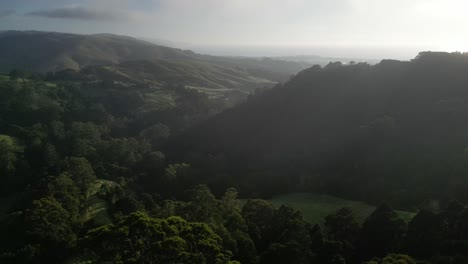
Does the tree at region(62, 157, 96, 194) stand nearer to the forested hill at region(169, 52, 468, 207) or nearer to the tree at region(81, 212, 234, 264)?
the forested hill at region(169, 52, 468, 207)

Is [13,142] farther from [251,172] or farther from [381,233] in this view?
[381,233]

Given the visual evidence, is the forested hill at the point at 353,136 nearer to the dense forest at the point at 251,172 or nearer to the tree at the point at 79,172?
the dense forest at the point at 251,172

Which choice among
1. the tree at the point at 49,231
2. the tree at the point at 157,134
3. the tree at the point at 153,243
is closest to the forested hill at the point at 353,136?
the tree at the point at 157,134

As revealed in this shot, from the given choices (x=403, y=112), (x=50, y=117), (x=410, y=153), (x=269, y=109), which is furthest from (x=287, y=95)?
(x=50, y=117)

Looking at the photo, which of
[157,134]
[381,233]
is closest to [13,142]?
[157,134]

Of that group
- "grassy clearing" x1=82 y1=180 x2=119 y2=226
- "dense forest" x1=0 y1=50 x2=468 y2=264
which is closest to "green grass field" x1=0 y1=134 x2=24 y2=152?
"dense forest" x1=0 y1=50 x2=468 y2=264

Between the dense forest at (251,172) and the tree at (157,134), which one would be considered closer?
the dense forest at (251,172)
